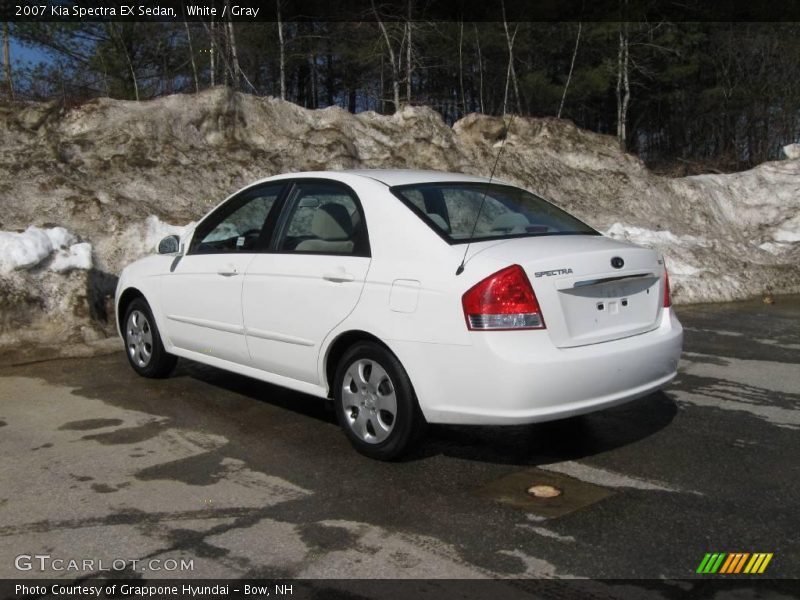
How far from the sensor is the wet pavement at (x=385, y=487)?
11.3ft

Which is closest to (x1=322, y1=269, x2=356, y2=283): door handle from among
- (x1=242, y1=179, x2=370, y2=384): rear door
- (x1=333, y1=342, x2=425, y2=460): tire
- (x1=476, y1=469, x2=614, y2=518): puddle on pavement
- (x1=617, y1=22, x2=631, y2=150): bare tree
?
(x1=242, y1=179, x2=370, y2=384): rear door

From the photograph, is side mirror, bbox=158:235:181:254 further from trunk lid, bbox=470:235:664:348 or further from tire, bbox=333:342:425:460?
trunk lid, bbox=470:235:664:348

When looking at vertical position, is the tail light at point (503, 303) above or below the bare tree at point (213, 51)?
below

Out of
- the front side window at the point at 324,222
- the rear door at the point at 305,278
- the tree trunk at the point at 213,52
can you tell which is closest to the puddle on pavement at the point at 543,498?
the rear door at the point at 305,278

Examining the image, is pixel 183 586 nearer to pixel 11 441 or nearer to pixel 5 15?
pixel 11 441

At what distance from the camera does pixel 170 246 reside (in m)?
6.25

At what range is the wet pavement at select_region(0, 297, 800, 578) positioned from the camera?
11.3 ft

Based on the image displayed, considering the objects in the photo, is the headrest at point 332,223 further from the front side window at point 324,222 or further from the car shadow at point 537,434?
the car shadow at point 537,434

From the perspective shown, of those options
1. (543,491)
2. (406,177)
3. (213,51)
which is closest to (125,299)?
(406,177)

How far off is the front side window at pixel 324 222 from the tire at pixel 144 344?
6.11ft

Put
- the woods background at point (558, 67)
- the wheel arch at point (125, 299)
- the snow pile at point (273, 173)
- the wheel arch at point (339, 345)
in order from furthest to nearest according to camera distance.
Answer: the woods background at point (558, 67) → the snow pile at point (273, 173) → the wheel arch at point (125, 299) → the wheel arch at point (339, 345)

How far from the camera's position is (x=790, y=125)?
29.8m

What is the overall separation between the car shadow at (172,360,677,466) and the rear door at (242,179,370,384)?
2.33 feet

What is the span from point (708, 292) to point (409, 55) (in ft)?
57.4
